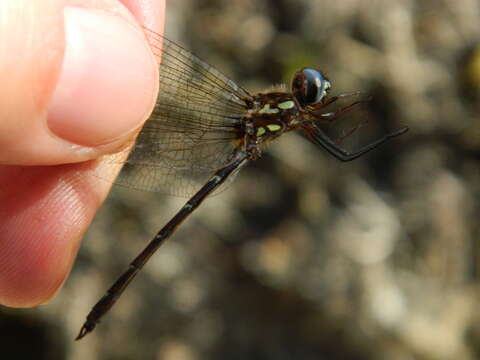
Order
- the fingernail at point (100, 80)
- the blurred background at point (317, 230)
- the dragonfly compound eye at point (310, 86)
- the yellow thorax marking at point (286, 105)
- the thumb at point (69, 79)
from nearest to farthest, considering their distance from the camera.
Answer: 1. the thumb at point (69, 79)
2. the fingernail at point (100, 80)
3. the dragonfly compound eye at point (310, 86)
4. the yellow thorax marking at point (286, 105)
5. the blurred background at point (317, 230)

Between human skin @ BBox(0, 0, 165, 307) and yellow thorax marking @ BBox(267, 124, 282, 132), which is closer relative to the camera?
human skin @ BBox(0, 0, 165, 307)

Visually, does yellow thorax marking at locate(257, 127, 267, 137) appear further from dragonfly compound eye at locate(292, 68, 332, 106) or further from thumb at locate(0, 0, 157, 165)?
thumb at locate(0, 0, 157, 165)

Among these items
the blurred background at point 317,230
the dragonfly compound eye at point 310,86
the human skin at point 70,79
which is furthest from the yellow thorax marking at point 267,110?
the blurred background at point 317,230

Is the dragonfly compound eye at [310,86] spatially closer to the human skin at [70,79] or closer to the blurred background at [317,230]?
the human skin at [70,79]

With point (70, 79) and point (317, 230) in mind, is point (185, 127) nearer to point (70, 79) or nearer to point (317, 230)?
point (70, 79)

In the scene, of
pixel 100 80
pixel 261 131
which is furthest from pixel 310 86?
pixel 100 80

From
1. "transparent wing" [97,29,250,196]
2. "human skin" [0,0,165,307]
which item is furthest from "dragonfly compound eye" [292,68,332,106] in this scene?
"human skin" [0,0,165,307]
